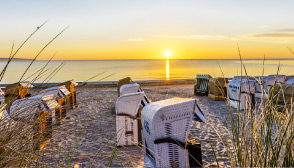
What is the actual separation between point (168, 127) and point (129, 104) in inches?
83.6

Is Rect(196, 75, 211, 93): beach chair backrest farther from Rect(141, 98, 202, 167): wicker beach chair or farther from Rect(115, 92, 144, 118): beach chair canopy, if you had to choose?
Rect(141, 98, 202, 167): wicker beach chair

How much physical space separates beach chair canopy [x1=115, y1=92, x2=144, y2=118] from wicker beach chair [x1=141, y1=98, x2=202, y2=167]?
1651mm

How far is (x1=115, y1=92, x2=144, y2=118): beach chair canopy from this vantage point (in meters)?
5.42

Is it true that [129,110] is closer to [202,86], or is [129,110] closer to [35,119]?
[35,119]

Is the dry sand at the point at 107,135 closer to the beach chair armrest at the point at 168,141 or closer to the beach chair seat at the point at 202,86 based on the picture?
the beach chair armrest at the point at 168,141

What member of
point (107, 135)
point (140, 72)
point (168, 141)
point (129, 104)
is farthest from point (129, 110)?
point (140, 72)

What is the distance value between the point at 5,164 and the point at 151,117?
6.58 feet

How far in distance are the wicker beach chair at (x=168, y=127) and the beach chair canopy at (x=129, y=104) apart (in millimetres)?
1651

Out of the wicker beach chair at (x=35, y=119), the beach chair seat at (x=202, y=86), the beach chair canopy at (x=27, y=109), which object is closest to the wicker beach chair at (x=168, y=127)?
the beach chair canopy at (x=27, y=109)

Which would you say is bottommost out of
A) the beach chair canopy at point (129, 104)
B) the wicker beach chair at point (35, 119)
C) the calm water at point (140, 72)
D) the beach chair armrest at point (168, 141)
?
the calm water at point (140, 72)

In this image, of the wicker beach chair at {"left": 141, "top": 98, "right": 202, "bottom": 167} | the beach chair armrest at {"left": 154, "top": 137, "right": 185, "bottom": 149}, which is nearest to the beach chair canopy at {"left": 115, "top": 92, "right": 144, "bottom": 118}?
the wicker beach chair at {"left": 141, "top": 98, "right": 202, "bottom": 167}

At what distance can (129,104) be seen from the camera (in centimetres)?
553

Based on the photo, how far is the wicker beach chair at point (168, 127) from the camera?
3432mm

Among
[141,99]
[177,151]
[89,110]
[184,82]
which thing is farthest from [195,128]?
[184,82]
